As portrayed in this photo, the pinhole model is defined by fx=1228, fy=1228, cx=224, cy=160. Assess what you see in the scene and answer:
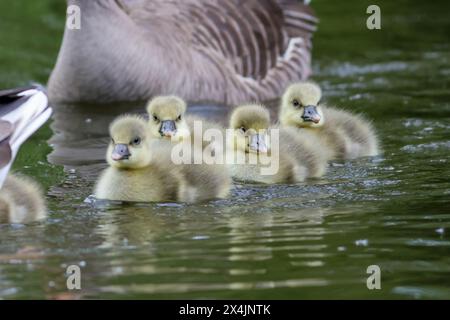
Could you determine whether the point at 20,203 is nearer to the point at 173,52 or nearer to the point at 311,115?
the point at 311,115

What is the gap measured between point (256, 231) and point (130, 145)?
1076 millimetres

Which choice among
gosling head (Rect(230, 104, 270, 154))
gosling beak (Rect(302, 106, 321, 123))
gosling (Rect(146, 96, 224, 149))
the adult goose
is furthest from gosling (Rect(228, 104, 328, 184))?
the adult goose

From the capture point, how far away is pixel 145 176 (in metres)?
7.13

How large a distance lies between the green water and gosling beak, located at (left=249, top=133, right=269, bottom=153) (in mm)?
243

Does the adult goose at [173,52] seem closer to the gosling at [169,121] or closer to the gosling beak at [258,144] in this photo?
the gosling at [169,121]

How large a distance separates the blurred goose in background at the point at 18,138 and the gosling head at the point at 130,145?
0.43 m

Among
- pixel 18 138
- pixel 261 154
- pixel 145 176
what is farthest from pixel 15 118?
pixel 261 154

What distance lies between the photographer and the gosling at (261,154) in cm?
752

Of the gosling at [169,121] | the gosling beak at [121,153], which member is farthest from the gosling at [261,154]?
the gosling beak at [121,153]

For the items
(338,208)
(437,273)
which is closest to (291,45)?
(338,208)

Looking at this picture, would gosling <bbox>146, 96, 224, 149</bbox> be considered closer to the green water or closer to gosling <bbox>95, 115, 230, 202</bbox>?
gosling <bbox>95, 115, 230, 202</bbox>

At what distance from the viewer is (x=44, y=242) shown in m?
6.35

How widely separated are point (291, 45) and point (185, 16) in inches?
55.4
